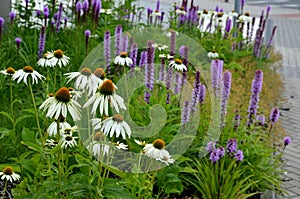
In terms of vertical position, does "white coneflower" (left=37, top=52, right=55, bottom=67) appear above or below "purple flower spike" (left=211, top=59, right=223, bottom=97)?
above

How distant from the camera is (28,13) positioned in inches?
265

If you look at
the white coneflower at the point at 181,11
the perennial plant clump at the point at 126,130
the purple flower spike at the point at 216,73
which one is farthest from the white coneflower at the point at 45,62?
the white coneflower at the point at 181,11

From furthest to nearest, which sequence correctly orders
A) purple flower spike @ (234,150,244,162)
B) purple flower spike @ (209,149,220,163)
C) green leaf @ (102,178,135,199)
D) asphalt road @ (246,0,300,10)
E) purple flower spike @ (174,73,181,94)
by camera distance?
asphalt road @ (246,0,300,10), purple flower spike @ (174,73,181,94), purple flower spike @ (234,150,244,162), purple flower spike @ (209,149,220,163), green leaf @ (102,178,135,199)

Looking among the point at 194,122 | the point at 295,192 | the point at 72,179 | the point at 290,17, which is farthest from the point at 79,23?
the point at 290,17

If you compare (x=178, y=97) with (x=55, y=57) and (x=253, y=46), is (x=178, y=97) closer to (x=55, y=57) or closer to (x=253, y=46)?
(x=55, y=57)

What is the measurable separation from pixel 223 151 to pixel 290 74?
622cm

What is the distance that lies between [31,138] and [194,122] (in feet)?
4.42

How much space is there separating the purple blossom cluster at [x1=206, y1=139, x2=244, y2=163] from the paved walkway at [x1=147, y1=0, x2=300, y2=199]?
2.36 feet

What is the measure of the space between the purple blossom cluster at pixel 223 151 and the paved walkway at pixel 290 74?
0.72m

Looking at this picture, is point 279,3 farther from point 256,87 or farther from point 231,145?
point 231,145

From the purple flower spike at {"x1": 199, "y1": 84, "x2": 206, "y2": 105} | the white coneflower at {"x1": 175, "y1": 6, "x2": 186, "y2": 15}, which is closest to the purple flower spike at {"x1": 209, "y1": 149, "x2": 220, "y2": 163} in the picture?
the purple flower spike at {"x1": 199, "y1": 84, "x2": 206, "y2": 105}

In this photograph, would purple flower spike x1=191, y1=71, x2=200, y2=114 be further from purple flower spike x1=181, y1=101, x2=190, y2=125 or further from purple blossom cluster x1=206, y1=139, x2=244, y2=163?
purple blossom cluster x1=206, y1=139, x2=244, y2=163

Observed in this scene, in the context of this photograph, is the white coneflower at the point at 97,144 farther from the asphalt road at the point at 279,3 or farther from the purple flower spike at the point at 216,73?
the asphalt road at the point at 279,3

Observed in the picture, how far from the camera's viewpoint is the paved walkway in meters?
4.89
